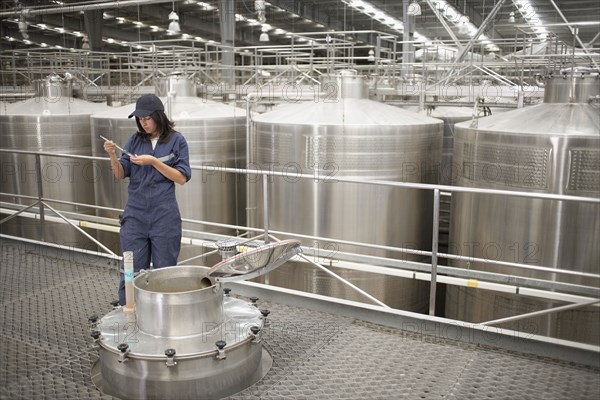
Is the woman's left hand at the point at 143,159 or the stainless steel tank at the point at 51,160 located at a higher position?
the woman's left hand at the point at 143,159

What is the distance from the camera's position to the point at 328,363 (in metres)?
3.22

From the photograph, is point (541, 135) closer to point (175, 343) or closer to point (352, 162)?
point (352, 162)

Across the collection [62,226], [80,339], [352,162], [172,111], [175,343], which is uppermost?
[172,111]

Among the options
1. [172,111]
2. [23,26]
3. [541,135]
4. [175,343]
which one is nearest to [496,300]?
[541,135]

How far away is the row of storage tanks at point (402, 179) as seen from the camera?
16.3ft

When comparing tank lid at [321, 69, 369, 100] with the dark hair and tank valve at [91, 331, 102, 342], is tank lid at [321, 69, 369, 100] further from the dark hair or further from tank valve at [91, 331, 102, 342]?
tank valve at [91, 331, 102, 342]

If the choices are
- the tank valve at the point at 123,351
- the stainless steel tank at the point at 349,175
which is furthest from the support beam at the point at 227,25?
the tank valve at the point at 123,351

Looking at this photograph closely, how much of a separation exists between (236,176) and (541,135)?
4571mm

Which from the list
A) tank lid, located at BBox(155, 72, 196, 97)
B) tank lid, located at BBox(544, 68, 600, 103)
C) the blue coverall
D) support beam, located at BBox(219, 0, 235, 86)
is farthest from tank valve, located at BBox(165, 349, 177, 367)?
support beam, located at BBox(219, 0, 235, 86)

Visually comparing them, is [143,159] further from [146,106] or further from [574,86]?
[574,86]

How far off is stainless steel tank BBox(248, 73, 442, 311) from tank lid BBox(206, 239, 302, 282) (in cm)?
256

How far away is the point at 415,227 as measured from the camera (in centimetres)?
644

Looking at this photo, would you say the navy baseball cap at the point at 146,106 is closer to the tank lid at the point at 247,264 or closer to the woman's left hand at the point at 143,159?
the woman's left hand at the point at 143,159

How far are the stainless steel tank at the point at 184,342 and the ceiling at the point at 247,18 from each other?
6.81m
